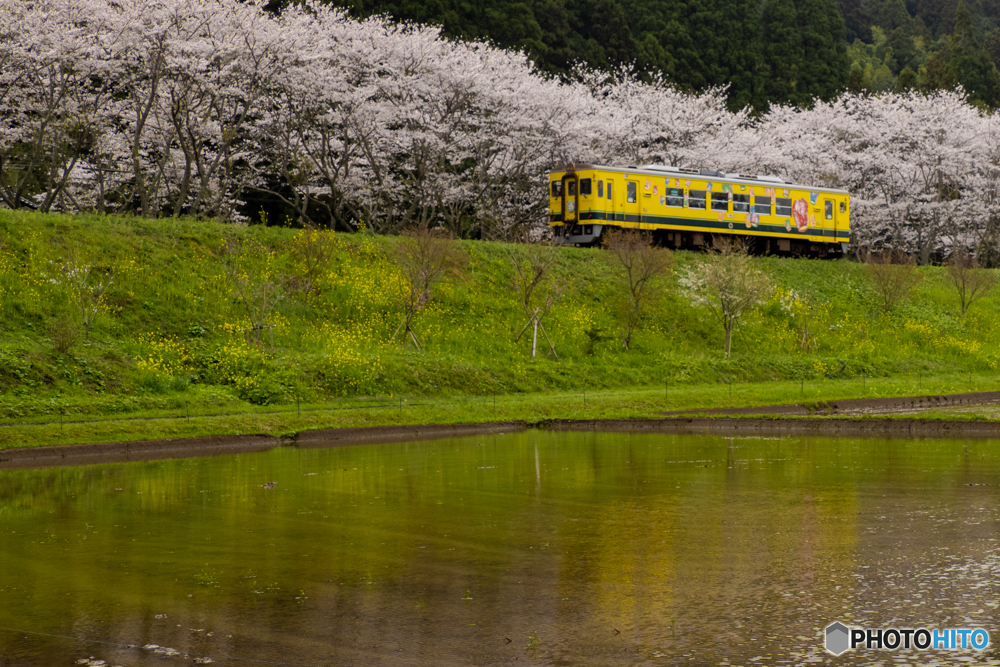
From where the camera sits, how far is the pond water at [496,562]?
736cm

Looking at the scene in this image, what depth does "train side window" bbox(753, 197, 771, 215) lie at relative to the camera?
138 ft

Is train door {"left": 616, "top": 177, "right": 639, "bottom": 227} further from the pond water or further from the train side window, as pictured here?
the pond water

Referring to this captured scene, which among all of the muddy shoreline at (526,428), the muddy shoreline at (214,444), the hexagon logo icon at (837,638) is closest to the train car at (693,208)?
the muddy shoreline at (526,428)

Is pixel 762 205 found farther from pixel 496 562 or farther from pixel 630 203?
pixel 496 562

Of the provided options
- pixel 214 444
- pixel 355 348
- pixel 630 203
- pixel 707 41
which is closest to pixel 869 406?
pixel 355 348

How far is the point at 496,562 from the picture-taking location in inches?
385

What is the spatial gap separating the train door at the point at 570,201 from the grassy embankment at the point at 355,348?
126 centimetres

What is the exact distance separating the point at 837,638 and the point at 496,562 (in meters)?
3.45

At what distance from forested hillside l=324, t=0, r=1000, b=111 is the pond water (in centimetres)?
3908

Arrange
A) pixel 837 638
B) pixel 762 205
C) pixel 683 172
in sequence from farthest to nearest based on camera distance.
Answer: pixel 762 205
pixel 683 172
pixel 837 638

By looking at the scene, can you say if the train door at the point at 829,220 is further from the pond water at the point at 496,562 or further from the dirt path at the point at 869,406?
the pond water at the point at 496,562

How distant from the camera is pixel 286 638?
7.49 m

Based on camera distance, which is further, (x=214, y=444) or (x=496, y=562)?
(x=214, y=444)

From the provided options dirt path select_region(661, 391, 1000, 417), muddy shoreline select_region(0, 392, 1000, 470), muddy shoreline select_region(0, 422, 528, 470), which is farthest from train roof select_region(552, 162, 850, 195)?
muddy shoreline select_region(0, 422, 528, 470)
